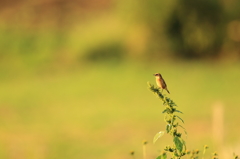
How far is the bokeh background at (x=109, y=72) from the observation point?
1425 centimetres

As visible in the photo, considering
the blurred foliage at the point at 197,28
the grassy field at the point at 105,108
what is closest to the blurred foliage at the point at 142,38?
the blurred foliage at the point at 197,28

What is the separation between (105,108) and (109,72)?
18.4ft

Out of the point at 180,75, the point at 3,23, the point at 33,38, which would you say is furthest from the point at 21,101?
the point at 3,23

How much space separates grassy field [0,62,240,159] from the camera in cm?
1308

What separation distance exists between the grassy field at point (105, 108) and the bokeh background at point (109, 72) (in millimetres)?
34

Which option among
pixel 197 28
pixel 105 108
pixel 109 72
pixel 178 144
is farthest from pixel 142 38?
pixel 178 144

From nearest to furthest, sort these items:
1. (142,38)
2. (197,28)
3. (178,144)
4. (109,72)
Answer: (178,144)
(109,72)
(197,28)
(142,38)

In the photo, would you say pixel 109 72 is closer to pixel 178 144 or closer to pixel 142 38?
pixel 142 38

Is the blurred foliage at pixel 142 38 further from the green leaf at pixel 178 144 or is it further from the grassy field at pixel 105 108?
the green leaf at pixel 178 144

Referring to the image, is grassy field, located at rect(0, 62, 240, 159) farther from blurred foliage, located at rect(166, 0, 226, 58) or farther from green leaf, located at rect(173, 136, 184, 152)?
green leaf, located at rect(173, 136, 184, 152)

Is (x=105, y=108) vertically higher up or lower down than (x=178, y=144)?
higher up

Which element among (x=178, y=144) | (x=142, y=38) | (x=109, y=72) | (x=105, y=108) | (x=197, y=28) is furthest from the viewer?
(x=142, y=38)

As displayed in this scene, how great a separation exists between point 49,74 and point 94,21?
913cm

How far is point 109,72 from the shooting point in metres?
23.7
